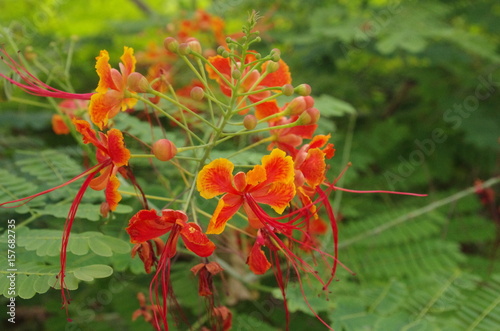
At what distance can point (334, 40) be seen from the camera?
336 cm

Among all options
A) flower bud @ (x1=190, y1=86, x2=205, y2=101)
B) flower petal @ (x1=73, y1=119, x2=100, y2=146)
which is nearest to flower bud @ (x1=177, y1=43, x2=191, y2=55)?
flower bud @ (x1=190, y1=86, x2=205, y2=101)

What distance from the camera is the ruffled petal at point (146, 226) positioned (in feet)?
4.04

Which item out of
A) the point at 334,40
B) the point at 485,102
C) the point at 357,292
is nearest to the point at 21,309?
the point at 357,292

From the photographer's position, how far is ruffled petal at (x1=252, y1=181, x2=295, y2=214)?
1288mm

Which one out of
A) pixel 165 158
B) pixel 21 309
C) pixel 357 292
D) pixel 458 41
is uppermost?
pixel 165 158

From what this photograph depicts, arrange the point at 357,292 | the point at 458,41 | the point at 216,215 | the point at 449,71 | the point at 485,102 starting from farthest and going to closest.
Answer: the point at 449,71 → the point at 485,102 → the point at 458,41 → the point at 357,292 → the point at 216,215

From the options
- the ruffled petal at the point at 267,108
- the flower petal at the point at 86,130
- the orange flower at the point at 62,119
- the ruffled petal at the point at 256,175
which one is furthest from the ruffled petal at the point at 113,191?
the orange flower at the point at 62,119

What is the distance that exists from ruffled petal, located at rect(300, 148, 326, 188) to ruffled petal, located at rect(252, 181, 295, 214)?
0.44 ft

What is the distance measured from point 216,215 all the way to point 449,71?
321 centimetres

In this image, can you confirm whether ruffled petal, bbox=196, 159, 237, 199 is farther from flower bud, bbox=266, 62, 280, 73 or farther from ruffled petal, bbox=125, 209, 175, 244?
flower bud, bbox=266, 62, 280, 73

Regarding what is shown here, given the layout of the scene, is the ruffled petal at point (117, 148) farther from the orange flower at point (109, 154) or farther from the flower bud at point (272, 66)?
the flower bud at point (272, 66)

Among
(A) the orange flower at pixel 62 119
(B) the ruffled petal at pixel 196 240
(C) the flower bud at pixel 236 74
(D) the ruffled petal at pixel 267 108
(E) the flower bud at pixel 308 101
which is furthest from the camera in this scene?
(A) the orange flower at pixel 62 119

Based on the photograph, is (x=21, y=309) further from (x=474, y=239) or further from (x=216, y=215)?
(x=474, y=239)

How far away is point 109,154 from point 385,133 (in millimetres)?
2550
